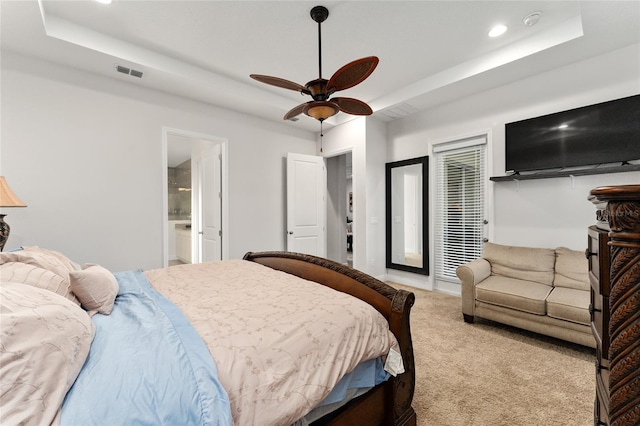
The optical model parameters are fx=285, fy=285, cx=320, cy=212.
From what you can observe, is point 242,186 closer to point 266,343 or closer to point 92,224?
point 92,224

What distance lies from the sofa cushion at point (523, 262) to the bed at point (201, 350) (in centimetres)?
234

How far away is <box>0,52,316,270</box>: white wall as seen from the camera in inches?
111

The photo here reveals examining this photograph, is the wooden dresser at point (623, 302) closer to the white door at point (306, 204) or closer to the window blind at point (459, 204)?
the window blind at point (459, 204)

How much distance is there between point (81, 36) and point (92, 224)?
6.21 feet

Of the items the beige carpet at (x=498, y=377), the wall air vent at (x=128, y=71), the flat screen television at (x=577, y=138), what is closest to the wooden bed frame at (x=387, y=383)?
the beige carpet at (x=498, y=377)

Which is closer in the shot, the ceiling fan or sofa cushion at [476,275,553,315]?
the ceiling fan

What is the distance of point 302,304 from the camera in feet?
4.77

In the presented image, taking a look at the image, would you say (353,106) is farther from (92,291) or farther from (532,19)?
(92,291)

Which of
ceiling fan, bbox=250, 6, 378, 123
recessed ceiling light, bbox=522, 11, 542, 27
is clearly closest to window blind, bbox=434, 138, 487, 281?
recessed ceiling light, bbox=522, 11, 542, 27

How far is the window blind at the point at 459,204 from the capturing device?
3.92 metres

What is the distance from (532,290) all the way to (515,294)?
0.21 metres

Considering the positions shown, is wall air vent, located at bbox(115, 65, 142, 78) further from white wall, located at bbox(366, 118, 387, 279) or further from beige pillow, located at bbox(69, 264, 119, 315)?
white wall, located at bbox(366, 118, 387, 279)

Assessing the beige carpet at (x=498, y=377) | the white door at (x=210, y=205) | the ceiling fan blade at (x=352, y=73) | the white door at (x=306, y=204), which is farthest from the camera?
the white door at (x=306, y=204)

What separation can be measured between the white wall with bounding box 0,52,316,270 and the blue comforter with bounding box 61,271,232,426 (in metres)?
Answer: 2.66
